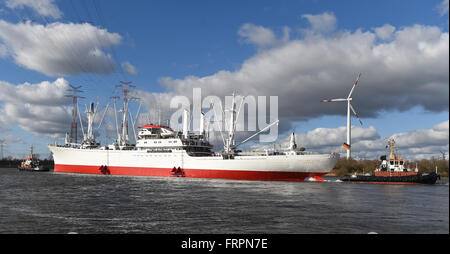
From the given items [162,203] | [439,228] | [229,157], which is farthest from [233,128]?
[439,228]

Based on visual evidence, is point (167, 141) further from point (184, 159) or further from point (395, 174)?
point (395, 174)

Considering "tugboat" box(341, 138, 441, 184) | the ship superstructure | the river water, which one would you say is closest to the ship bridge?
the ship superstructure

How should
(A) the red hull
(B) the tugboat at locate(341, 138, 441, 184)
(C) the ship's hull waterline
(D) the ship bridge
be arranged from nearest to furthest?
(C) the ship's hull waterline < (A) the red hull < (B) the tugboat at locate(341, 138, 441, 184) < (D) the ship bridge

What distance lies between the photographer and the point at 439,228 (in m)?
19.4

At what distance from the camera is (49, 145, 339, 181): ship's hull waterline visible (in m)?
59.9

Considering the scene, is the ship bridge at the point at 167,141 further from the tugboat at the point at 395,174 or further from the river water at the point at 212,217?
the river water at the point at 212,217

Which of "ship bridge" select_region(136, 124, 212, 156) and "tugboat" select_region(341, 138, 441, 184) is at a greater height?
"ship bridge" select_region(136, 124, 212, 156)

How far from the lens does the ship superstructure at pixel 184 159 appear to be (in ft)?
198

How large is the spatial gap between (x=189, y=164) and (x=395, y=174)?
45809 millimetres

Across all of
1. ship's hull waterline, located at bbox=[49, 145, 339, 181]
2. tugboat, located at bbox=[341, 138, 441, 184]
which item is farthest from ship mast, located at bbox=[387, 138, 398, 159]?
ship's hull waterline, located at bbox=[49, 145, 339, 181]

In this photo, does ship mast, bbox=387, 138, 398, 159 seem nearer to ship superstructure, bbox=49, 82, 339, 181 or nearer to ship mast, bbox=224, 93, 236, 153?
ship superstructure, bbox=49, 82, 339, 181

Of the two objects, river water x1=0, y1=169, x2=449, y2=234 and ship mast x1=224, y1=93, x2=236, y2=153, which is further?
ship mast x1=224, y1=93, x2=236, y2=153

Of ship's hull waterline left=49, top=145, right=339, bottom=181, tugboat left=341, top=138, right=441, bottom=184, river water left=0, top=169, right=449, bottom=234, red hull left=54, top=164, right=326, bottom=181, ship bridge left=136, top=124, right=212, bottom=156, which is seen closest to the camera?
river water left=0, top=169, right=449, bottom=234

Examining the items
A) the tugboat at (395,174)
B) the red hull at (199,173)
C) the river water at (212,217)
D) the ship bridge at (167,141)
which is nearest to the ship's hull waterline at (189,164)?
the red hull at (199,173)
